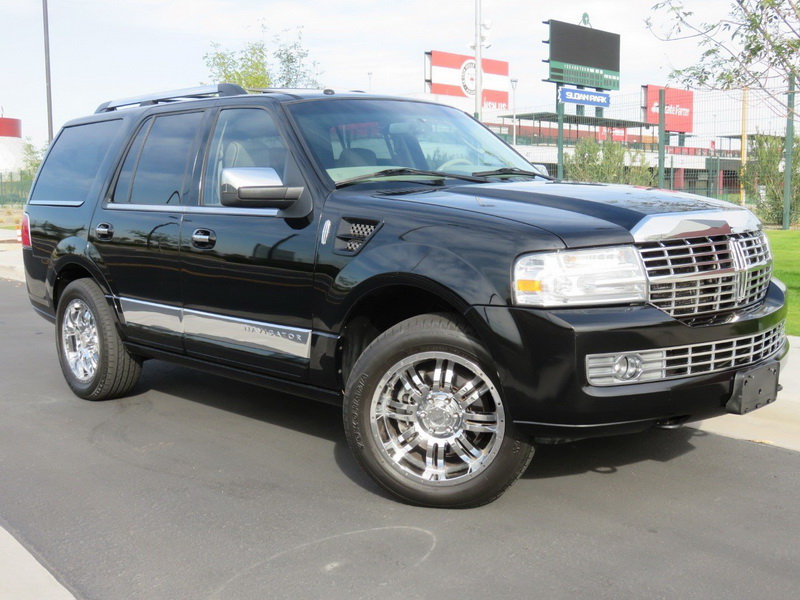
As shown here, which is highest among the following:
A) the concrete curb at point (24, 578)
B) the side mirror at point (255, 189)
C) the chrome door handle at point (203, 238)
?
the side mirror at point (255, 189)

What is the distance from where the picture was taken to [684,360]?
152 inches

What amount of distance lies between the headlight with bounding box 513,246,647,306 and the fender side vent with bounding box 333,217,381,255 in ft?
2.80

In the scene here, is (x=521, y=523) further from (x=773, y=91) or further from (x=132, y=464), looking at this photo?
(x=773, y=91)

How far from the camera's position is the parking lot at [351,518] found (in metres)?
3.48

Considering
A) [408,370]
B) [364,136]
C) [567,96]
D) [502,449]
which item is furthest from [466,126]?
[567,96]

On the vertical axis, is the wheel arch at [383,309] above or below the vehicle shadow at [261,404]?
above

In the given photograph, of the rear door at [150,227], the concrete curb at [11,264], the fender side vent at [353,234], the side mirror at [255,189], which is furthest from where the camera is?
the concrete curb at [11,264]

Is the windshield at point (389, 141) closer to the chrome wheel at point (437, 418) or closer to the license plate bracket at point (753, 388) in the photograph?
the chrome wheel at point (437, 418)

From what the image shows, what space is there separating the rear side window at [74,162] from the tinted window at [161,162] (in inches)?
17.0

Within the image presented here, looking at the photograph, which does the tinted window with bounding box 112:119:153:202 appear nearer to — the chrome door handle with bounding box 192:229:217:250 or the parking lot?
the chrome door handle with bounding box 192:229:217:250

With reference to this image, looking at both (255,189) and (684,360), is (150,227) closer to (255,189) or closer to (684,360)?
(255,189)

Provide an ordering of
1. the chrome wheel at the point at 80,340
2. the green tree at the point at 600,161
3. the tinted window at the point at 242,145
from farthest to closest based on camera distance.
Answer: the green tree at the point at 600,161, the chrome wheel at the point at 80,340, the tinted window at the point at 242,145

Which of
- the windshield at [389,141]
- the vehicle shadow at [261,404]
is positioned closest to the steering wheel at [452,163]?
Answer: the windshield at [389,141]

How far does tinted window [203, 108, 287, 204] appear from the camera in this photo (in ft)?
16.7
